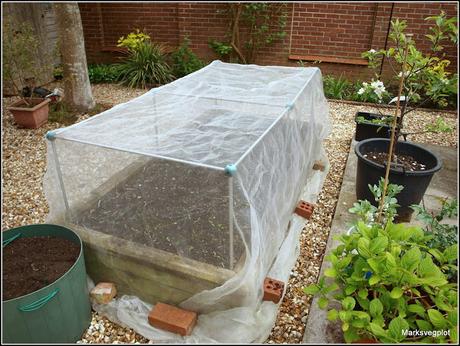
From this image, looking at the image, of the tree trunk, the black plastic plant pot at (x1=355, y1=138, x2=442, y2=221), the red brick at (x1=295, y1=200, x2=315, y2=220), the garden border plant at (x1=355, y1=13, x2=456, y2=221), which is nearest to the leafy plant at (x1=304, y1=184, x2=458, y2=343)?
the garden border plant at (x1=355, y1=13, x2=456, y2=221)

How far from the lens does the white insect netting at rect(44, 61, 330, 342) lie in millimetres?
1957

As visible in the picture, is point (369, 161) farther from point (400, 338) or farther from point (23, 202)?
point (23, 202)

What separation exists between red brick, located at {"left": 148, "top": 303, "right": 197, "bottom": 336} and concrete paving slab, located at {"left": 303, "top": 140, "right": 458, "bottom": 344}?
63 centimetres

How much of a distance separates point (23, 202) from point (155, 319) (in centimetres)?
200

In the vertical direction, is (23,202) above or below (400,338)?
below

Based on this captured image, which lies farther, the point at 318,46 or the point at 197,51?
the point at 197,51

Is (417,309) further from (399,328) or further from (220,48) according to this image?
(220,48)

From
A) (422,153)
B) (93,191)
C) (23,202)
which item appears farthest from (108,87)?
(422,153)

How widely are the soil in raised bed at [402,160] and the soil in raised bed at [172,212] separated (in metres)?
1.59

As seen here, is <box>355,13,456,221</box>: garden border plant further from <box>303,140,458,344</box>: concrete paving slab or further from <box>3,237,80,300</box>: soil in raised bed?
<box>3,237,80,300</box>: soil in raised bed

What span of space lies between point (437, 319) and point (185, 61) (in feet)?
20.5

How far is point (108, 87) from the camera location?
664 centimetres

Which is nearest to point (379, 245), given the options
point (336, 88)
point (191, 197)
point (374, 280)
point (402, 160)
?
point (374, 280)

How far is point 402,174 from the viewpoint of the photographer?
2.73 meters
